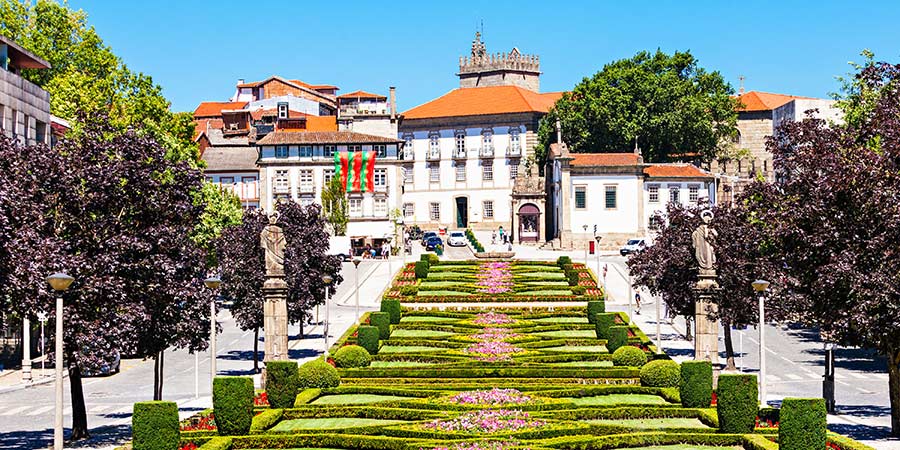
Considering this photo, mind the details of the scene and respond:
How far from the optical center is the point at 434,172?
13650cm

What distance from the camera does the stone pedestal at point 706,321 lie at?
137 feet

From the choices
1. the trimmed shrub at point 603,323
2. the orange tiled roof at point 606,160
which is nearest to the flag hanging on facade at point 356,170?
the orange tiled roof at point 606,160

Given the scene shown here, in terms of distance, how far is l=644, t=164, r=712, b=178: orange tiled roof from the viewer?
10669cm

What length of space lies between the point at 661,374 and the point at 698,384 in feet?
16.6

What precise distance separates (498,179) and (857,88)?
65078mm

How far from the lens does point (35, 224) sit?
33.4 metres

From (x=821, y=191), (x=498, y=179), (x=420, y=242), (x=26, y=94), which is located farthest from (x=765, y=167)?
(x=821, y=191)

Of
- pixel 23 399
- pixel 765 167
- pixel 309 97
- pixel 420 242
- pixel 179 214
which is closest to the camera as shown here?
pixel 179 214

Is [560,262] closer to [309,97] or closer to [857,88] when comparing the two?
[857,88]

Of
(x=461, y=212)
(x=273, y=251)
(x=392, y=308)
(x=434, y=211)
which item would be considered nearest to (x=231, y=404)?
(x=273, y=251)

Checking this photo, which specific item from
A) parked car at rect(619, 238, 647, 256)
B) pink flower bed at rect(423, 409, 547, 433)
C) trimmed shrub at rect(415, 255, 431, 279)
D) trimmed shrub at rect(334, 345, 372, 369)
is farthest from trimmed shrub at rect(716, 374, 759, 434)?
parked car at rect(619, 238, 647, 256)

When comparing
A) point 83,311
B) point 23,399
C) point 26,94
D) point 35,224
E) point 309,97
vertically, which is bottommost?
point 23,399

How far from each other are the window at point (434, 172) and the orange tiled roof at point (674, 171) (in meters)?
33.4

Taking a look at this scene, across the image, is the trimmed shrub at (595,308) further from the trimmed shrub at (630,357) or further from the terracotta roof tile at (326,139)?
the terracotta roof tile at (326,139)
